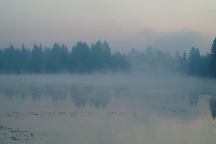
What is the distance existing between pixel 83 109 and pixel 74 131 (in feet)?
32.9

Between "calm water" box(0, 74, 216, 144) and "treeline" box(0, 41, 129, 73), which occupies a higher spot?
"treeline" box(0, 41, 129, 73)

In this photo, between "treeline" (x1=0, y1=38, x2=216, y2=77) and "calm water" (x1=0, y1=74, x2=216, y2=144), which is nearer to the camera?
"calm water" (x1=0, y1=74, x2=216, y2=144)

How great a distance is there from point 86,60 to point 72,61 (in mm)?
4354

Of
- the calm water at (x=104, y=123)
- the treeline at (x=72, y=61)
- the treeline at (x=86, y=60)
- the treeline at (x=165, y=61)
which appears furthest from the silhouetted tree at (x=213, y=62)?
the treeline at (x=72, y=61)

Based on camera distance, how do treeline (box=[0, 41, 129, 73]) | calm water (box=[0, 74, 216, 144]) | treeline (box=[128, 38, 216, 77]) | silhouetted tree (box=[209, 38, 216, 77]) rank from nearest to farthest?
calm water (box=[0, 74, 216, 144]) → silhouetted tree (box=[209, 38, 216, 77]) → treeline (box=[128, 38, 216, 77]) → treeline (box=[0, 41, 129, 73])

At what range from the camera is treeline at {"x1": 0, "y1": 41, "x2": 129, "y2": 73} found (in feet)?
360

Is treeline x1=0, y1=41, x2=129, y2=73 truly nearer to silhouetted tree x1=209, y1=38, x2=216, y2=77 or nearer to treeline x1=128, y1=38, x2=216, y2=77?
treeline x1=128, y1=38, x2=216, y2=77

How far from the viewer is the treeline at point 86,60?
110 metres

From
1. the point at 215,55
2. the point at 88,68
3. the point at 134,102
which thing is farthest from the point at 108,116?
the point at 88,68

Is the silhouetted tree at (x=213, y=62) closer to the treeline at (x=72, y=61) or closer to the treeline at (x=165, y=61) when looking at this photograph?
the treeline at (x=165, y=61)

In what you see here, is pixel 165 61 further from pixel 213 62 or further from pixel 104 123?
pixel 104 123

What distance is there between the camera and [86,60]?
110 m

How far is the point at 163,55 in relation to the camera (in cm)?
12144

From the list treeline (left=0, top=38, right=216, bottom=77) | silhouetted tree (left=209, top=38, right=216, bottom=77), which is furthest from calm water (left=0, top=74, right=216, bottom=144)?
treeline (left=0, top=38, right=216, bottom=77)
